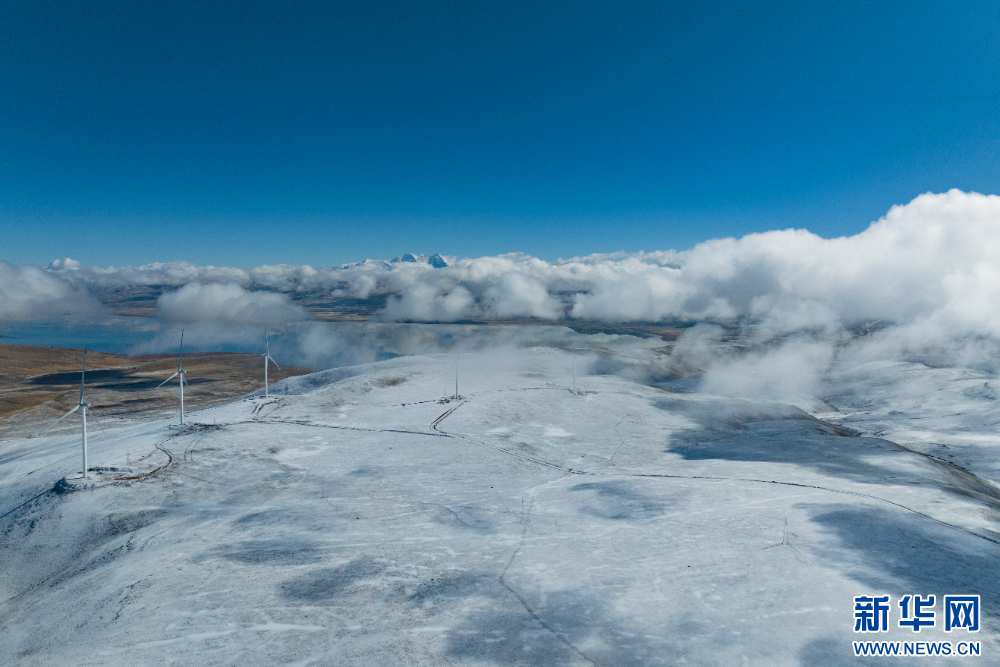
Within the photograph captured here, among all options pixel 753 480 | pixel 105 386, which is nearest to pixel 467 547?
pixel 753 480

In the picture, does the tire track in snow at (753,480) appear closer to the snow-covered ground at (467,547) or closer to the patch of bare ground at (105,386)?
the snow-covered ground at (467,547)

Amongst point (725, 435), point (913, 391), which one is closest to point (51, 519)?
point (725, 435)

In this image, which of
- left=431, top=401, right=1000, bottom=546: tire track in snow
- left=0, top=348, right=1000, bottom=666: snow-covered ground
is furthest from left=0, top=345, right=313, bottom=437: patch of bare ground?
left=431, top=401, right=1000, bottom=546: tire track in snow

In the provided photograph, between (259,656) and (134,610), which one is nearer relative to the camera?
(259,656)

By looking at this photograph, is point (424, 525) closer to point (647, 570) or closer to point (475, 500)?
point (475, 500)

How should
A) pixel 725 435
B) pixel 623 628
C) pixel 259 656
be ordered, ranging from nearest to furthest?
1. pixel 259 656
2. pixel 623 628
3. pixel 725 435

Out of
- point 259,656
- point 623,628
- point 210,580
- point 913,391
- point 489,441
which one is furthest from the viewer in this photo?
point 913,391

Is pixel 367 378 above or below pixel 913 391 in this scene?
above

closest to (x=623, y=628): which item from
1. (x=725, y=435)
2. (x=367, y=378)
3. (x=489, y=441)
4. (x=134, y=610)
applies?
(x=134, y=610)
